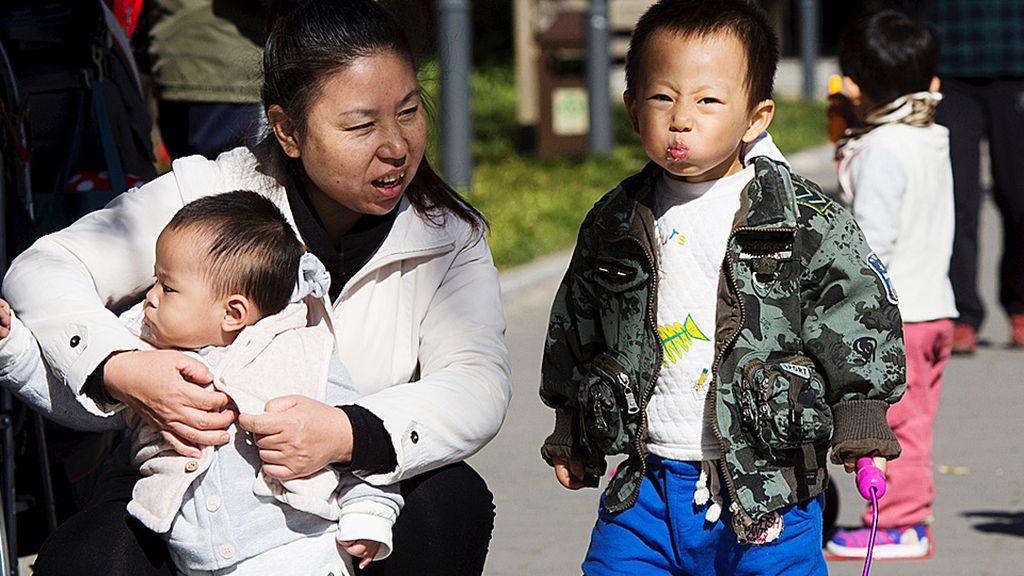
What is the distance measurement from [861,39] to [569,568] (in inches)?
67.4

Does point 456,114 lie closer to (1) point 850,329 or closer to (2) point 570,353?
(2) point 570,353

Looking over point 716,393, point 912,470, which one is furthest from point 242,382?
point 912,470

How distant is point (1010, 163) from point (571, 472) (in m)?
5.05

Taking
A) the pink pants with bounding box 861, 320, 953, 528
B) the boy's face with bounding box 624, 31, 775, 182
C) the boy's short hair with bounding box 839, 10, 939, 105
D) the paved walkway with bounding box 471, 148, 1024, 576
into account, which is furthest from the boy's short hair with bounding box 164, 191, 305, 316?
the boy's short hair with bounding box 839, 10, 939, 105

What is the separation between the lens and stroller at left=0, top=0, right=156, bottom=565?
Result: 437cm

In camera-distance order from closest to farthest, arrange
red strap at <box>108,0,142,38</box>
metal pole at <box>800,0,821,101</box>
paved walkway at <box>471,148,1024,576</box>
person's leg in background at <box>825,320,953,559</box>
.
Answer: red strap at <box>108,0,142,38</box> → person's leg in background at <box>825,320,953,559</box> → paved walkway at <box>471,148,1024,576</box> → metal pole at <box>800,0,821,101</box>

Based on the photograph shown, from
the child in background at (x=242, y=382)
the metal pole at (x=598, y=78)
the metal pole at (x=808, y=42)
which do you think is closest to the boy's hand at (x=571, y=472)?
the child in background at (x=242, y=382)

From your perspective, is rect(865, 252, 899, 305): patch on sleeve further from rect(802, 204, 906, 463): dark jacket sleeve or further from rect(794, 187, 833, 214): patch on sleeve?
rect(794, 187, 833, 214): patch on sleeve

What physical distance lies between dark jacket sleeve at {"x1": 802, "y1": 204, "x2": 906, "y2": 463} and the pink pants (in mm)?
1559

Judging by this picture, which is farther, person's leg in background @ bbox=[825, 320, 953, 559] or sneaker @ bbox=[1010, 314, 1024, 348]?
sneaker @ bbox=[1010, 314, 1024, 348]

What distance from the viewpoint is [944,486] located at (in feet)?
19.3

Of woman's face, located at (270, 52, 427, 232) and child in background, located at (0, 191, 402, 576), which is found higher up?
woman's face, located at (270, 52, 427, 232)

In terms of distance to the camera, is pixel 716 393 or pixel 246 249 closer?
pixel 246 249

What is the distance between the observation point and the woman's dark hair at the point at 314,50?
3338mm
